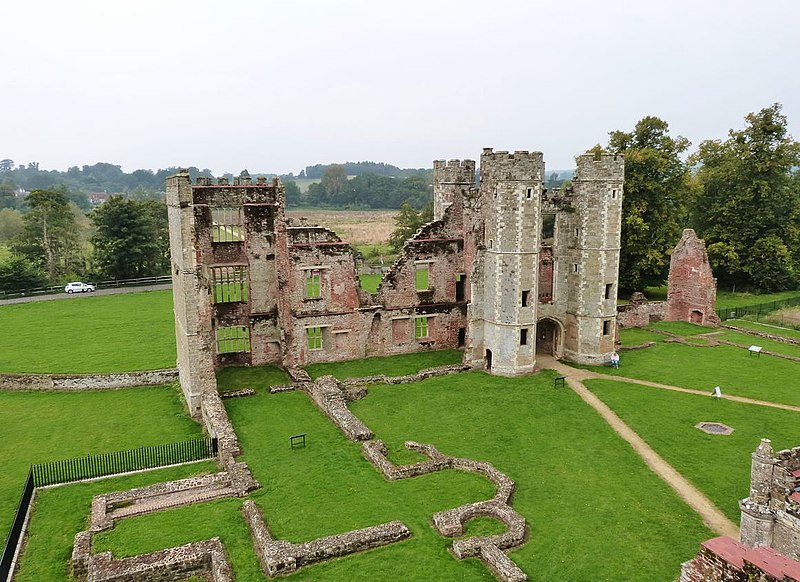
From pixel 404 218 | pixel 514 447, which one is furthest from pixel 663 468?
pixel 404 218

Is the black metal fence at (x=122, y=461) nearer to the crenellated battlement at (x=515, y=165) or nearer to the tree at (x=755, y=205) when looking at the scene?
the crenellated battlement at (x=515, y=165)

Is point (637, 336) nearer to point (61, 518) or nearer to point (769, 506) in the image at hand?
point (769, 506)

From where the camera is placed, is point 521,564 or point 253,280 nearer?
point 521,564

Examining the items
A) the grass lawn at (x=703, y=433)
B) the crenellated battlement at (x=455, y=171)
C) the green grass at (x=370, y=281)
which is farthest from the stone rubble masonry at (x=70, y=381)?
the green grass at (x=370, y=281)

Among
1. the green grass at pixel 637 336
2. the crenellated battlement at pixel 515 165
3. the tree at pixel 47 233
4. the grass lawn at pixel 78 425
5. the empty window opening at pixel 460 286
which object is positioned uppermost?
the crenellated battlement at pixel 515 165

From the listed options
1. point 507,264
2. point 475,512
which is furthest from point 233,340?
point 475,512

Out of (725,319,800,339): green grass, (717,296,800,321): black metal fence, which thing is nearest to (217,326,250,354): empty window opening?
(725,319,800,339): green grass

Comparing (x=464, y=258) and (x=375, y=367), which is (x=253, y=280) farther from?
(x=464, y=258)
